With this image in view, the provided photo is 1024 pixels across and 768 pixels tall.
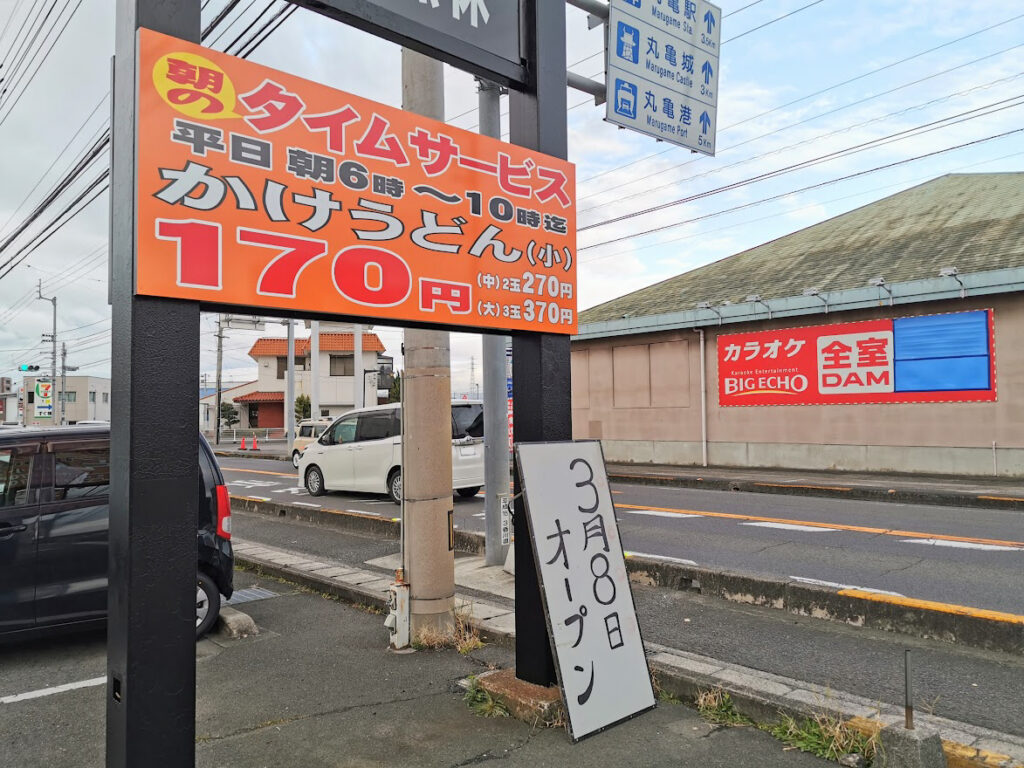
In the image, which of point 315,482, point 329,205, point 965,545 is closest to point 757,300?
point 965,545

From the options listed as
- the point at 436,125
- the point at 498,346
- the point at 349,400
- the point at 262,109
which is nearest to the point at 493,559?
the point at 498,346

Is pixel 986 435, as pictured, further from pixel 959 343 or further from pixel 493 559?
pixel 493 559

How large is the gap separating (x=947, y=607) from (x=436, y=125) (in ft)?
15.9

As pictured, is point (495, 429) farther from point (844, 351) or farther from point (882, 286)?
point (844, 351)

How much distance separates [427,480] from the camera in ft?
16.8

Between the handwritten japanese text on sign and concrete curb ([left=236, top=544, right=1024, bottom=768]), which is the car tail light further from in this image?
the handwritten japanese text on sign

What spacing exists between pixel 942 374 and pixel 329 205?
50.4ft

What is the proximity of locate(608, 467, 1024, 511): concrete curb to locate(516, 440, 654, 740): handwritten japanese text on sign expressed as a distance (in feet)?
25.1

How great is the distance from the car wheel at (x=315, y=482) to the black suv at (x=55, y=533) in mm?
9684

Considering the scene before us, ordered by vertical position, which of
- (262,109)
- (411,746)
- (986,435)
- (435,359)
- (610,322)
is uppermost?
(610,322)

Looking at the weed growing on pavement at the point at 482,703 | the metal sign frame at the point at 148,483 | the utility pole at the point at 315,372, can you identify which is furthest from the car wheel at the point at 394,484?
the utility pole at the point at 315,372

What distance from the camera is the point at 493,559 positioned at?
762 centimetres

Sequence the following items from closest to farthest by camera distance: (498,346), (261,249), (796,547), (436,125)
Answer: (261,249)
(436,125)
(498,346)
(796,547)

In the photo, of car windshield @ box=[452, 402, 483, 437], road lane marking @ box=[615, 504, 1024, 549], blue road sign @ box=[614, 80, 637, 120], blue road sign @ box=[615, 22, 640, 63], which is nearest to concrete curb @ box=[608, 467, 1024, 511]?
road lane marking @ box=[615, 504, 1024, 549]
